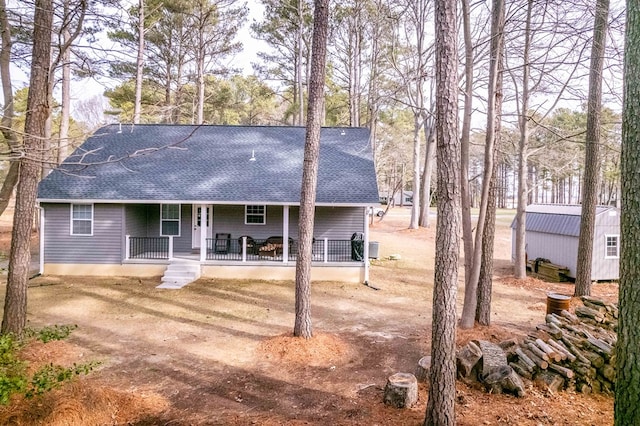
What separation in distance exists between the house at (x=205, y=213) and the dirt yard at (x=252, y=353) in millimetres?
842

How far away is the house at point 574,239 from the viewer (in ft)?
45.5

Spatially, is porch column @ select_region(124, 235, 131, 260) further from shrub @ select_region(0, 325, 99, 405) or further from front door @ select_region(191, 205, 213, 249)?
shrub @ select_region(0, 325, 99, 405)

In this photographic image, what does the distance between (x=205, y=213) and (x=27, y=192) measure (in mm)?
6410

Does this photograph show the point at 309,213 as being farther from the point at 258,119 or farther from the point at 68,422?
the point at 258,119

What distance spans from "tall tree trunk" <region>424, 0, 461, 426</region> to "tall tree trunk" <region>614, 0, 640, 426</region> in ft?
5.65

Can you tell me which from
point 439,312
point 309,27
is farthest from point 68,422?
point 309,27

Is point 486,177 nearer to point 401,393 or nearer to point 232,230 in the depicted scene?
point 401,393

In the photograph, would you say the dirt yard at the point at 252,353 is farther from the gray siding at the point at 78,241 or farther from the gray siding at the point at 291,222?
the gray siding at the point at 291,222

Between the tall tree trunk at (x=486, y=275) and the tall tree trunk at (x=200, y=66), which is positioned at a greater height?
the tall tree trunk at (x=200, y=66)

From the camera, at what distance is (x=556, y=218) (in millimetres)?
15406

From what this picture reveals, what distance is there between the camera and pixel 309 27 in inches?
974

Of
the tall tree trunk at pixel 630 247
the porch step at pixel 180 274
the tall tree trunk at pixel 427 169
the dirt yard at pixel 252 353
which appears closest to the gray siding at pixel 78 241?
the dirt yard at pixel 252 353

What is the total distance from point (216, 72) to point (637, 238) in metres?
24.9

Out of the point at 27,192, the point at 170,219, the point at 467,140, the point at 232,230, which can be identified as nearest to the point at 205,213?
the point at 232,230
